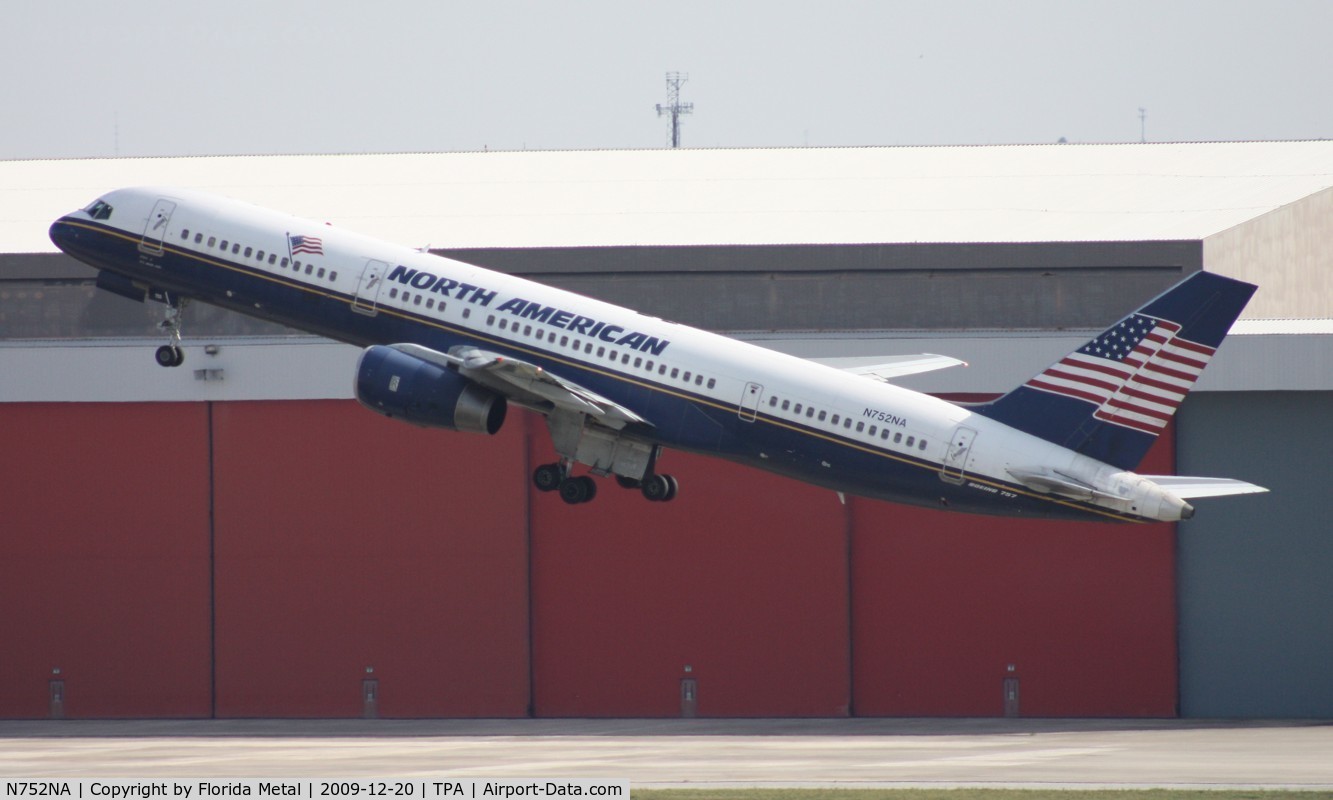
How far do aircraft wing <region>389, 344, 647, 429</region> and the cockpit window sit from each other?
13122 millimetres

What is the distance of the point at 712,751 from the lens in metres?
69.6

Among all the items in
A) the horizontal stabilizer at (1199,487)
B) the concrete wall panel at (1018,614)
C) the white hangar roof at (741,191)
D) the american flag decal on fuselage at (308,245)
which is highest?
the white hangar roof at (741,191)

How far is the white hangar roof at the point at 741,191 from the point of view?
87.6 m

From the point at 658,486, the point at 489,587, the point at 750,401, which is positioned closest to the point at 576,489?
the point at 658,486

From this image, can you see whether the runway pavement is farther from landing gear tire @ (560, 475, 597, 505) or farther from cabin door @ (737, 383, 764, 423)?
cabin door @ (737, 383, 764, 423)

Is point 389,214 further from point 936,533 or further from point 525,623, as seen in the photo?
point 936,533

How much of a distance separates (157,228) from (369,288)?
8369 mm

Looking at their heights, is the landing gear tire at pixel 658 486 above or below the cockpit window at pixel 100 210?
below

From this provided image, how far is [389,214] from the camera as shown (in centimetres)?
9281

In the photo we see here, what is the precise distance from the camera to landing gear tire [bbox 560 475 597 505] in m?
63.3

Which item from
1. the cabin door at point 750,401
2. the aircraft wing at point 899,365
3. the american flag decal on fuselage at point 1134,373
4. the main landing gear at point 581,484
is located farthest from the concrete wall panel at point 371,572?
the american flag decal on fuselage at point 1134,373

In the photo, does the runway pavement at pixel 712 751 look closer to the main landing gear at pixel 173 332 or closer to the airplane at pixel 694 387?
the airplane at pixel 694 387

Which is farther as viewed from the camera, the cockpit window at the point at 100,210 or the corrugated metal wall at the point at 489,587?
the corrugated metal wall at the point at 489,587

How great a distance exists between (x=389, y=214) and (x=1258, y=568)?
134 feet
